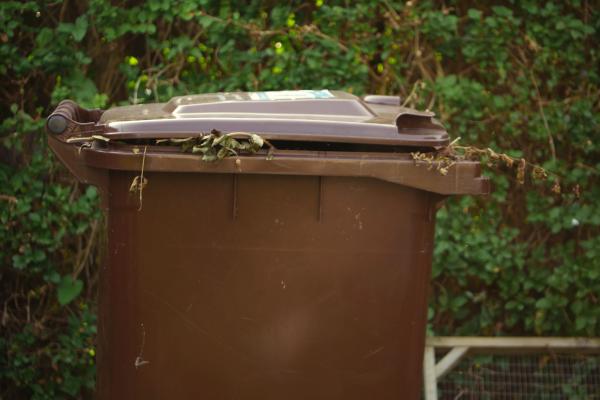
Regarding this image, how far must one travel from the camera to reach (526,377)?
4262 millimetres

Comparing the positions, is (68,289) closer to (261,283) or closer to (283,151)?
(261,283)

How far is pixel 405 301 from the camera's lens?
285 centimetres

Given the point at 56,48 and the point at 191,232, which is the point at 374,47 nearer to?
the point at 56,48

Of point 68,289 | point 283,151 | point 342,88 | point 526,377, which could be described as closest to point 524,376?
point 526,377

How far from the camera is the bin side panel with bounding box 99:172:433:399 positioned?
274 cm

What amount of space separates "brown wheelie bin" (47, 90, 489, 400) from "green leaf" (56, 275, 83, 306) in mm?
1445

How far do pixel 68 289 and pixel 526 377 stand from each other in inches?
92.6

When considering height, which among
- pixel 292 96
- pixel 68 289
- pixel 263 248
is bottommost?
pixel 68 289

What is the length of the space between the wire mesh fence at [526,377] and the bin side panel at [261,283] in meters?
1.53

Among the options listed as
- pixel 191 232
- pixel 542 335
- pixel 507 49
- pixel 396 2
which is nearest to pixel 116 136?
pixel 191 232

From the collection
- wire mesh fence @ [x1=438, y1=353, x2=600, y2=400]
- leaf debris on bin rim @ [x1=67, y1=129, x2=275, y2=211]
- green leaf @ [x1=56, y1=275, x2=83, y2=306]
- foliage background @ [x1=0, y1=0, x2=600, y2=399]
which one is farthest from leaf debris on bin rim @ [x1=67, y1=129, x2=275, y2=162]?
wire mesh fence @ [x1=438, y1=353, x2=600, y2=400]

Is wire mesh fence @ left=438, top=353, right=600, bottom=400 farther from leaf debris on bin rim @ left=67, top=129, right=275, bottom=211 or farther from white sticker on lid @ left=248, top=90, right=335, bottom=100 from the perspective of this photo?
leaf debris on bin rim @ left=67, top=129, right=275, bottom=211

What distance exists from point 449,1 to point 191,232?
2.32m

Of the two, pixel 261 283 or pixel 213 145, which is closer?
pixel 213 145
